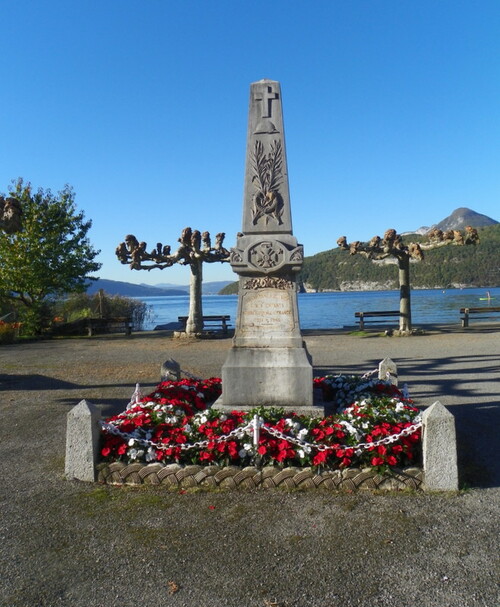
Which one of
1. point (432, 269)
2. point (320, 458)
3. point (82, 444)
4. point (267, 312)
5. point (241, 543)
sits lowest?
point (241, 543)

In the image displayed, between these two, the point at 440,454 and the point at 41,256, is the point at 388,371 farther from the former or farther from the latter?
the point at 41,256

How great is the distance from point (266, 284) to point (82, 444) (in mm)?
3221

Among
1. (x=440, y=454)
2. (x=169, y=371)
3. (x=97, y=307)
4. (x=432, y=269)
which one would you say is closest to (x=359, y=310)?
(x=97, y=307)

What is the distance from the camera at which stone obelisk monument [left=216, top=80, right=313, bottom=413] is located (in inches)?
249

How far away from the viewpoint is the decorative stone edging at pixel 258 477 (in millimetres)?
4719

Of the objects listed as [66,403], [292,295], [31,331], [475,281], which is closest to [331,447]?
[292,295]

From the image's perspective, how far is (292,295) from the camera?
660cm

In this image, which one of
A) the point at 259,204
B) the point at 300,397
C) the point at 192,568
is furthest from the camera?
the point at 259,204

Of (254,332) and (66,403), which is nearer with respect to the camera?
(254,332)

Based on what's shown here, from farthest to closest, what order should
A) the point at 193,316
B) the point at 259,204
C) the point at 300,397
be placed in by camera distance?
the point at 193,316 → the point at 259,204 → the point at 300,397

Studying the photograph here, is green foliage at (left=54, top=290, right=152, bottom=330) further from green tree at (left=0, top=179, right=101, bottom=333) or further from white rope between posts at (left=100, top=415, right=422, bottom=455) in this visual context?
white rope between posts at (left=100, top=415, right=422, bottom=455)

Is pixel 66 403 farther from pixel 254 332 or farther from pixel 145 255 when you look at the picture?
pixel 145 255

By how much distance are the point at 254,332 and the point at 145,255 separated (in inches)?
611

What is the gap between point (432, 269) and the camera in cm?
13288
